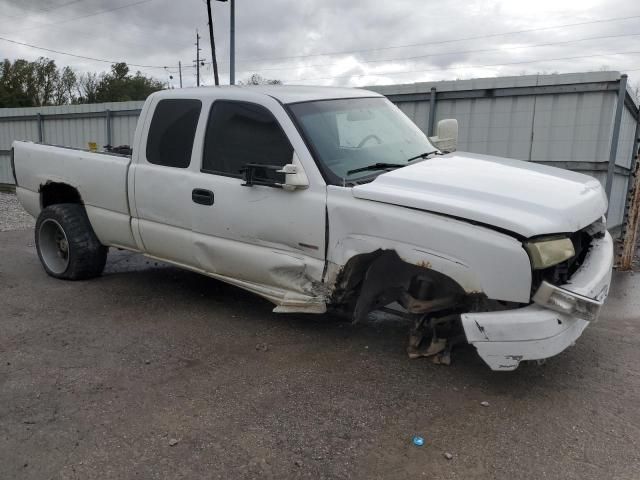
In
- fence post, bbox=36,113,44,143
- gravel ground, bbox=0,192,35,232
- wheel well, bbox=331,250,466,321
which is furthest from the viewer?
fence post, bbox=36,113,44,143

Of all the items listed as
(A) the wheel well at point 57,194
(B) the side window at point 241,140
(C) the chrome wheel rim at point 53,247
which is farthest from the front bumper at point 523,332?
(C) the chrome wheel rim at point 53,247

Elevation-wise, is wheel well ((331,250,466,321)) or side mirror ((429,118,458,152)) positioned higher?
side mirror ((429,118,458,152))

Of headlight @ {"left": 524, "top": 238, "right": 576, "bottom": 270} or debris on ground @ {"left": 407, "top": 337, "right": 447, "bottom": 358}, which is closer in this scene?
headlight @ {"left": 524, "top": 238, "right": 576, "bottom": 270}

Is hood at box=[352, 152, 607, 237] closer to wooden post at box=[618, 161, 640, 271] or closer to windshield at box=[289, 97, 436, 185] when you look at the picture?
windshield at box=[289, 97, 436, 185]

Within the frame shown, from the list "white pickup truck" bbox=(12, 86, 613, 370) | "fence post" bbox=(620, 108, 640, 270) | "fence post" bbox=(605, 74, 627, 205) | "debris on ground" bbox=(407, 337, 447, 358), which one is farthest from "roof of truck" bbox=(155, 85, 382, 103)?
"fence post" bbox=(605, 74, 627, 205)

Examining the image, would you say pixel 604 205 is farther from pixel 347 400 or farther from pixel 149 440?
pixel 149 440

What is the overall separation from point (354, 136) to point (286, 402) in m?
2.04

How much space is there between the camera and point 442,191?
3.27 meters

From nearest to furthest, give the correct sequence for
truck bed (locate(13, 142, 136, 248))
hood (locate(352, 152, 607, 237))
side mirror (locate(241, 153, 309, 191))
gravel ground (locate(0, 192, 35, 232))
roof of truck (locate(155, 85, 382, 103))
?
hood (locate(352, 152, 607, 237))
side mirror (locate(241, 153, 309, 191))
roof of truck (locate(155, 85, 382, 103))
truck bed (locate(13, 142, 136, 248))
gravel ground (locate(0, 192, 35, 232))

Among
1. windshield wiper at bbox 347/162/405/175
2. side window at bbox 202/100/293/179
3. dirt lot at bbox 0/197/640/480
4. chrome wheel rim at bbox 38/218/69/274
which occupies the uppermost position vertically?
side window at bbox 202/100/293/179

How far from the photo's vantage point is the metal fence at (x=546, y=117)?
7.70 m

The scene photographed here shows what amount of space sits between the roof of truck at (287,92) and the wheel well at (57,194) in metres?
1.71

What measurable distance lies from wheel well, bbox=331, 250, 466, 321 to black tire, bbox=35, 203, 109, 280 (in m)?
3.08

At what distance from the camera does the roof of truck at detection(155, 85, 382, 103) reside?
4143 millimetres
